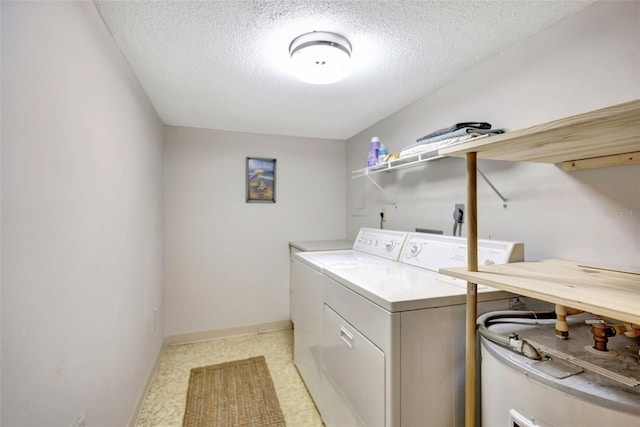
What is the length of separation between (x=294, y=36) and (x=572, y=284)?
141 cm

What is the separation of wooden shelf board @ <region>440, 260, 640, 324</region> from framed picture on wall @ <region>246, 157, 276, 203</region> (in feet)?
7.42

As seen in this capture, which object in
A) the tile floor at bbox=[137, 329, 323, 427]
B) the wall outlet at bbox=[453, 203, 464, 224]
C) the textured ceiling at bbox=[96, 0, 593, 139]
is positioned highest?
the textured ceiling at bbox=[96, 0, 593, 139]

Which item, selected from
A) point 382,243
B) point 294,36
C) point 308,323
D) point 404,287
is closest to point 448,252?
point 404,287

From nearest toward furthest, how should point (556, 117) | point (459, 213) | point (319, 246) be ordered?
point (556, 117) < point (459, 213) < point (319, 246)

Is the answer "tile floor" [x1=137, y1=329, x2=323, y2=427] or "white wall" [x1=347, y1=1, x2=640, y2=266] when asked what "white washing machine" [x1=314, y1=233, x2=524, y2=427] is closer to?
"white wall" [x1=347, y1=1, x2=640, y2=266]

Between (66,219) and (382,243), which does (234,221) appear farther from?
(66,219)

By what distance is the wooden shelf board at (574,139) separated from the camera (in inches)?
23.8

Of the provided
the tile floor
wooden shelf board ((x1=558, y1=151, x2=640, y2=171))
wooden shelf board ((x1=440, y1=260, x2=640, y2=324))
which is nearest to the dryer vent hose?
wooden shelf board ((x1=440, y1=260, x2=640, y2=324))

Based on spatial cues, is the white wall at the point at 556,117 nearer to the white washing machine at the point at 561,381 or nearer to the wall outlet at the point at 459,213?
the wall outlet at the point at 459,213

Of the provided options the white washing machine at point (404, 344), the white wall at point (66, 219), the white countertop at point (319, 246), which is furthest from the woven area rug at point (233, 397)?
the white countertop at point (319, 246)

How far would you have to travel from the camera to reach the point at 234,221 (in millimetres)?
2898

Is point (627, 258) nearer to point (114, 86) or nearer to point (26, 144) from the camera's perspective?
point (26, 144)

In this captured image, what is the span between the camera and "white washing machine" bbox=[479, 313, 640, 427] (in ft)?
2.19

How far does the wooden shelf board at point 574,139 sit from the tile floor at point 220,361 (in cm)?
174
